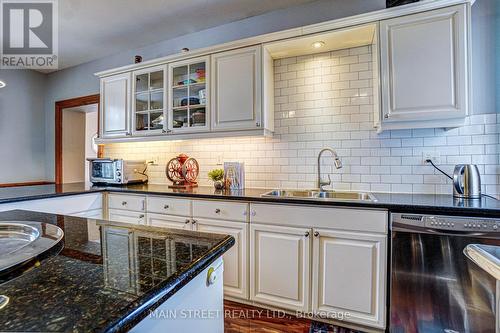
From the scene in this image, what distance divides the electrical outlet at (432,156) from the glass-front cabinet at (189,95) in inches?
72.2

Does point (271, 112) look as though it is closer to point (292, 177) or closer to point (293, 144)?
point (293, 144)

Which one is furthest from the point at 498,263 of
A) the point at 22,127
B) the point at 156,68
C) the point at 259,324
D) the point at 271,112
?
the point at 22,127

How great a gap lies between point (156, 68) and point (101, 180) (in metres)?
1.37

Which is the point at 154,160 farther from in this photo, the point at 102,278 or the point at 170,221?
the point at 102,278

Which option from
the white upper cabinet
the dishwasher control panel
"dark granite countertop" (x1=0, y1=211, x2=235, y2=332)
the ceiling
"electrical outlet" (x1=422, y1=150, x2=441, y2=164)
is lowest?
the dishwasher control panel

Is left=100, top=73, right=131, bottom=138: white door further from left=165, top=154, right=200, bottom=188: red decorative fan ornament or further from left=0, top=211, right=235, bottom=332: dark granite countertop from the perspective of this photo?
left=0, top=211, right=235, bottom=332: dark granite countertop

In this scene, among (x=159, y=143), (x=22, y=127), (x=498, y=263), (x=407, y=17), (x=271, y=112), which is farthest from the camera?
(x=22, y=127)

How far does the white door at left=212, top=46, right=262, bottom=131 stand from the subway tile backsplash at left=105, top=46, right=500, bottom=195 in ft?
1.03

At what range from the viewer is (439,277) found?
1451mm

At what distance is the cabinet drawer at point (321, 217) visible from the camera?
1.60 metres

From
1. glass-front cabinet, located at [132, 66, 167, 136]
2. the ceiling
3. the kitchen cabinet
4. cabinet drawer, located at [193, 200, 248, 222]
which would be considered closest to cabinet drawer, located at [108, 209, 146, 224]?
cabinet drawer, located at [193, 200, 248, 222]

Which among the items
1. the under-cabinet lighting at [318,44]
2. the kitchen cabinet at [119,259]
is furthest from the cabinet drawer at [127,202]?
the under-cabinet lighting at [318,44]

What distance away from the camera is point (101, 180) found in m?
2.83

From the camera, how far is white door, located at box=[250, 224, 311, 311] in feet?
5.83
